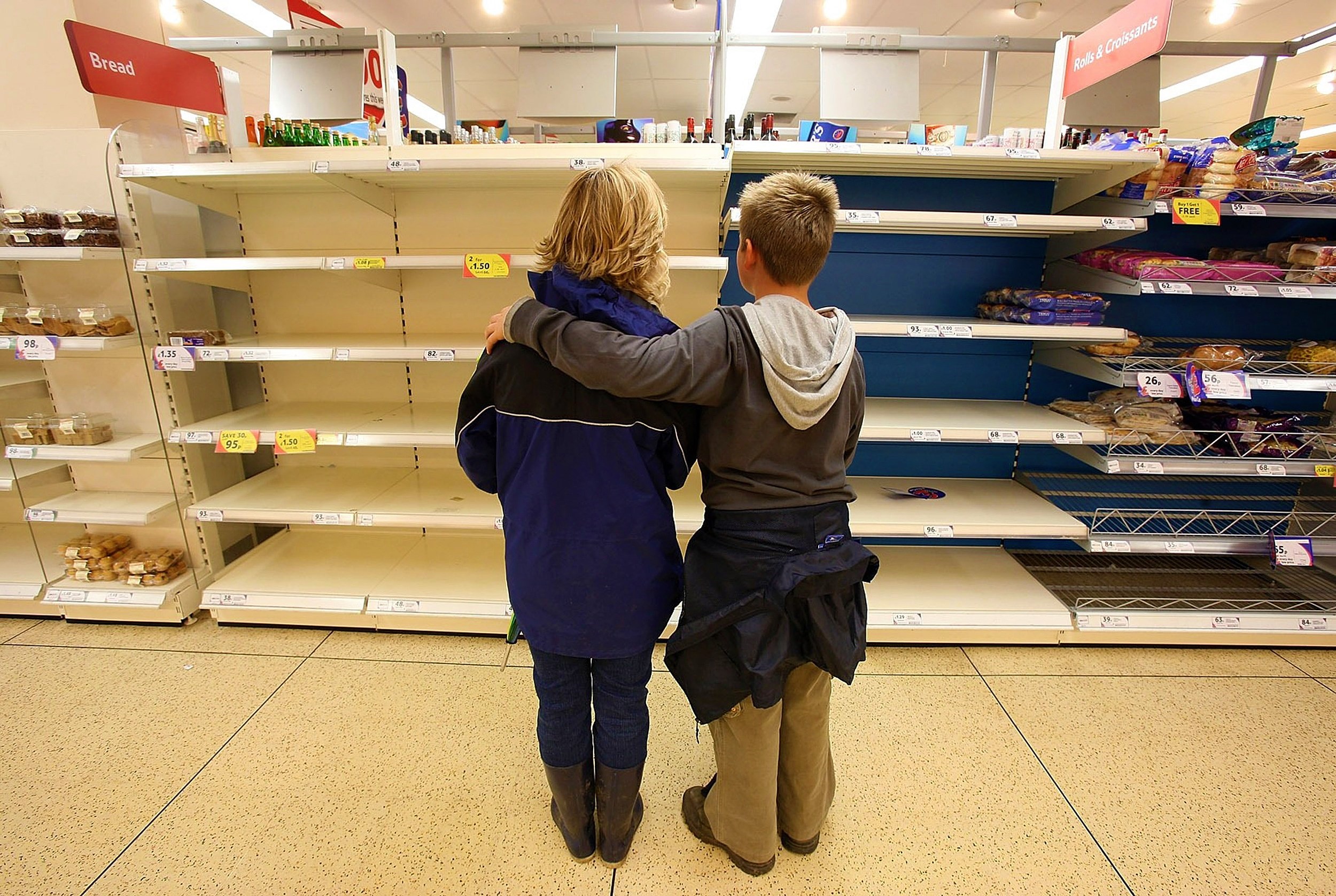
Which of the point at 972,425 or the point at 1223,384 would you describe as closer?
the point at 1223,384

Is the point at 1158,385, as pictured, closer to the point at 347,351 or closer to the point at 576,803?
the point at 576,803

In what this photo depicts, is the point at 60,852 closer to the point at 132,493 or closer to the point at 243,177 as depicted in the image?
the point at 132,493

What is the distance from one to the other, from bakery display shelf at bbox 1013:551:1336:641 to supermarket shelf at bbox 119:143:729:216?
233 centimetres

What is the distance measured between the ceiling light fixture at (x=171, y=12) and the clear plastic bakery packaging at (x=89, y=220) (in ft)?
12.7

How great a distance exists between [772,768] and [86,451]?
2835mm

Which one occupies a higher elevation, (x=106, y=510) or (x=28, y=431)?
(x=28, y=431)

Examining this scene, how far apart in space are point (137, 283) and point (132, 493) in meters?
1.01

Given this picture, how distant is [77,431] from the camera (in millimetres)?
2383

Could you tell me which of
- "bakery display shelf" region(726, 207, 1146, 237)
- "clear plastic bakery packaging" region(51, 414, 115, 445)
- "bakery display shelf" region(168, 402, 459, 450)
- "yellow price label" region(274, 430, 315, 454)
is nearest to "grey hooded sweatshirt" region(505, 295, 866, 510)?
"bakery display shelf" region(726, 207, 1146, 237)

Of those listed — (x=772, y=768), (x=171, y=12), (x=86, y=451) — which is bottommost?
(x=772, y=768)

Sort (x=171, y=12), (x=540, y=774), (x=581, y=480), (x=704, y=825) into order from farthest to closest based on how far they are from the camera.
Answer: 1. (x=171, y=12)
2. (x=540, y=774)
3. (x=704, y=825)
4. (x=581, y=480)

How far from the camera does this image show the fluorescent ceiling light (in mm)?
4695

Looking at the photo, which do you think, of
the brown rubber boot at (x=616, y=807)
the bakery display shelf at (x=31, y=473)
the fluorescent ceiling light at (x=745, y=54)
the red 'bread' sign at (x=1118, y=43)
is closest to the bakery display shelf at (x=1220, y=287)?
the red 'bread' sign at (x=1118, y=43)

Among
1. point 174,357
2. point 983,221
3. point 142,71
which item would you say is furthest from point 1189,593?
point 142,71
